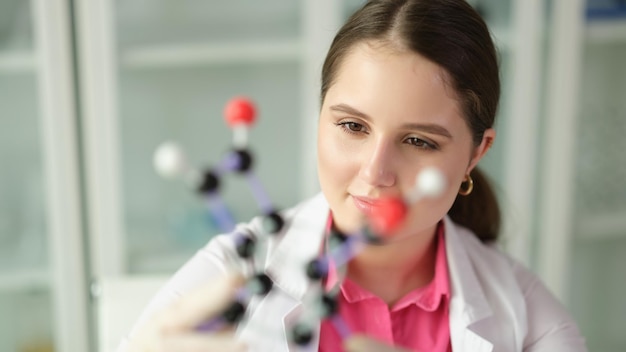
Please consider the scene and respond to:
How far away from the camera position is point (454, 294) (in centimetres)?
110

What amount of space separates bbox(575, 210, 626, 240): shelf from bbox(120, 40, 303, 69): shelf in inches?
35.3

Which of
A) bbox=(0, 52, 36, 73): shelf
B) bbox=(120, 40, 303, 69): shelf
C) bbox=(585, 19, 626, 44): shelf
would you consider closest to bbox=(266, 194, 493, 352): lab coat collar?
bbox=(120, 40, 303, 69): shelf

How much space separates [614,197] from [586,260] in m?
0.21

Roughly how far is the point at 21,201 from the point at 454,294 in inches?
44.2

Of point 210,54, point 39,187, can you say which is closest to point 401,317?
point 210,54

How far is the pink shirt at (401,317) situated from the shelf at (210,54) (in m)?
0.81

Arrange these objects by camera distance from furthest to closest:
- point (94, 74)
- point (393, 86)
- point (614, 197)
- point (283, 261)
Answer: point (614, 197), point (94, 74), point (283, 261), point (393, 86)

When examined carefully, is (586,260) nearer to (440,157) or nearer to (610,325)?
(610,325)

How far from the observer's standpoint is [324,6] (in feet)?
5.48

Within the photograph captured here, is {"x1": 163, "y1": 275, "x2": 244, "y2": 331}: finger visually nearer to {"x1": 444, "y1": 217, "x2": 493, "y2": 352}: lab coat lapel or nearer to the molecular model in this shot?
the molecular model

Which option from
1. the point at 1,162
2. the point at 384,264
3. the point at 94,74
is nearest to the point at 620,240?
the point at 384,264

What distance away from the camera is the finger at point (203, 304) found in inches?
27.3

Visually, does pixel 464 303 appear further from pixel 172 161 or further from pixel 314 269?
pixel 172 161

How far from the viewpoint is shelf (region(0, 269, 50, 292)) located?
1734 millimetres
